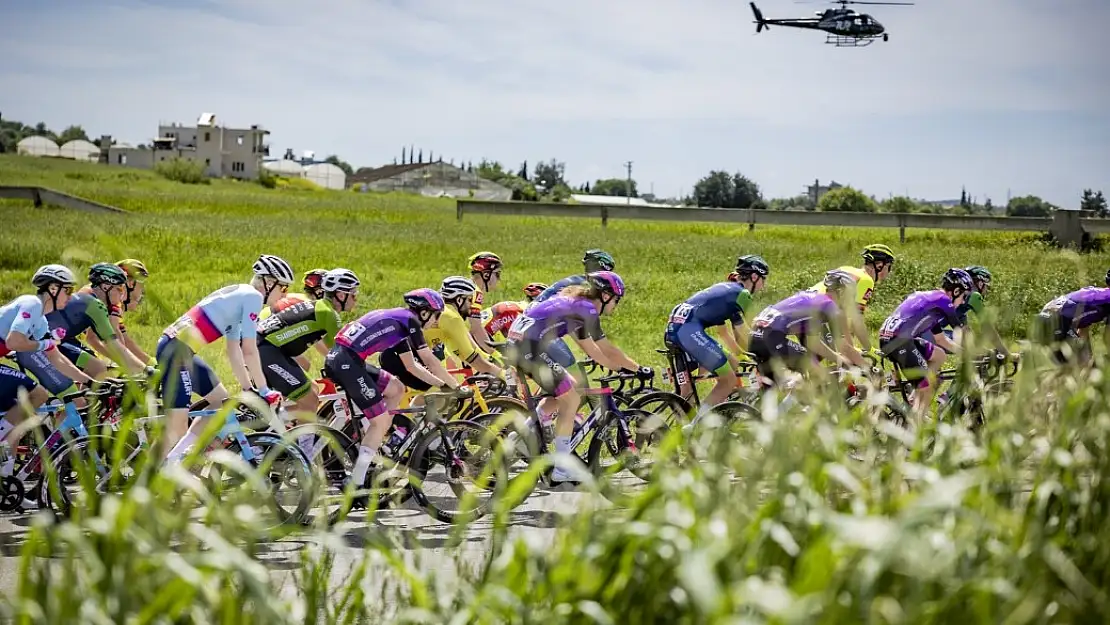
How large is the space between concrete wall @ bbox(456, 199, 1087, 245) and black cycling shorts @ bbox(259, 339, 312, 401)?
23.2 meters

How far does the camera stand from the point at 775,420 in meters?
4.11

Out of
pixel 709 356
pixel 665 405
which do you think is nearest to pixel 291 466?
pixel 665 405

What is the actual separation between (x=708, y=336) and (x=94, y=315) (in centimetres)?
553

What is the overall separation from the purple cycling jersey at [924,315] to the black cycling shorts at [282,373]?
5.77 metres

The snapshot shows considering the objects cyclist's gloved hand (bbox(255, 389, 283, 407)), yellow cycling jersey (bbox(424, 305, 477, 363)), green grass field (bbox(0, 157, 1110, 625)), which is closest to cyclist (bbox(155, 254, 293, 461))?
cyclist's gloved hand (bbox(255, 389, 283, 407))

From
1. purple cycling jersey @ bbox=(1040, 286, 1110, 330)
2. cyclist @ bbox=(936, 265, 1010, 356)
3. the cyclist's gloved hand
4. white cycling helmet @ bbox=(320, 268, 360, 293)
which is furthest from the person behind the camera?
purple cycling jersey @ bbox=(1040, 286, 1110, 330)

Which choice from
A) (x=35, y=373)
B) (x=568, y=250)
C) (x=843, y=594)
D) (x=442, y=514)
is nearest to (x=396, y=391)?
(x=442, y=514)

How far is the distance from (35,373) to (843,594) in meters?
7.83

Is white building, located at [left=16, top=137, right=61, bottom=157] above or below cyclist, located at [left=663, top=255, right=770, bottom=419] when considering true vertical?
above

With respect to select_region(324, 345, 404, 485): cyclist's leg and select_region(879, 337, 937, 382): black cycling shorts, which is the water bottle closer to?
select_region(324, 345, 404, 485): cyclist's leg

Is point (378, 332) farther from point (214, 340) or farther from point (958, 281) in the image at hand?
point (958, 281)

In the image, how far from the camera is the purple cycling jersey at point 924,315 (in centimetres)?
1206

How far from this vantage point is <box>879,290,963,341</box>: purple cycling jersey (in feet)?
39.6

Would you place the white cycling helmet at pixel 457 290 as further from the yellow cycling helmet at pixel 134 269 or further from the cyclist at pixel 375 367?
the yellow cycling helmet at pixel 134 269
